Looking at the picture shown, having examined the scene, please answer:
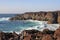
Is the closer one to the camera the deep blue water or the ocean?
the ocean

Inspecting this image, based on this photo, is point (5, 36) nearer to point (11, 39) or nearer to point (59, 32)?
point (11, 39)

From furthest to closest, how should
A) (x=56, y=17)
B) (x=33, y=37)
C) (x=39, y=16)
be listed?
(x=39, y=16) < (x=56, y=17) < (x=33, y=37)

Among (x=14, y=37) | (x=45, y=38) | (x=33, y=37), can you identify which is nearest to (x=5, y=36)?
(x=14, y=37)

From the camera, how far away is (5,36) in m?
17.2

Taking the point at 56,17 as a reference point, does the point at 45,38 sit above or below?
above

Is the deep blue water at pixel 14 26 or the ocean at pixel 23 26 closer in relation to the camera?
the ocean at pixel 23 26

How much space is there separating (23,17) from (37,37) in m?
60.2

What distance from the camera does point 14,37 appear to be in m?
17.1

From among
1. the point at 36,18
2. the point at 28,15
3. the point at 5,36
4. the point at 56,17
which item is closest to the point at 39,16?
the point at 36,18

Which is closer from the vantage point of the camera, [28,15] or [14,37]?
[14,37]

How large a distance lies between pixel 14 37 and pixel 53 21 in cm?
3520

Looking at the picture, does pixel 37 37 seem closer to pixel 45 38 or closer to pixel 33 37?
pixel 33 37

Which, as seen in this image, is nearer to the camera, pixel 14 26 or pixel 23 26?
pixel 23 26

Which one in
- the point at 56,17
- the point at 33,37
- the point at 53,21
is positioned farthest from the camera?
the point at 56,17
